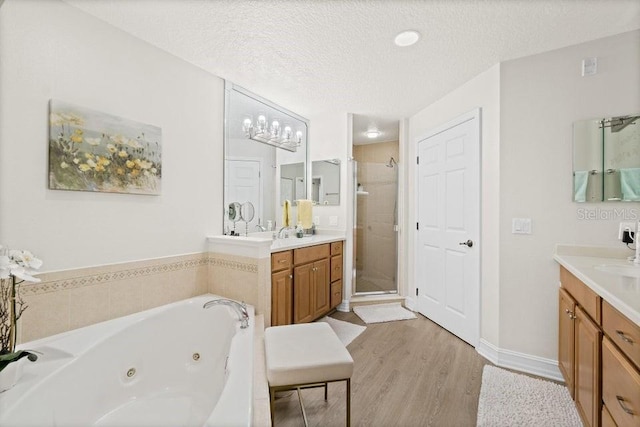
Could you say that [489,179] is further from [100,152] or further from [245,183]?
[100,152]

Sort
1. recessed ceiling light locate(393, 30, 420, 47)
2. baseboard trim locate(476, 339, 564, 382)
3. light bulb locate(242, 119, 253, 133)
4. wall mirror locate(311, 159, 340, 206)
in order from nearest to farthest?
recessed ceiling light locate(393, 30, 420, 47) → baseboard trim locate(476, 339, 564, 382) → light bulb locate(242, 119, 253, 133) → wall mirror locate(311, 159, 340, 206)

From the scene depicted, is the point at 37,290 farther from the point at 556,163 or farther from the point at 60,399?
the point at 556,163

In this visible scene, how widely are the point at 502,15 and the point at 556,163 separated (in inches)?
42.8

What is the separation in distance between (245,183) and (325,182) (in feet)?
3.70

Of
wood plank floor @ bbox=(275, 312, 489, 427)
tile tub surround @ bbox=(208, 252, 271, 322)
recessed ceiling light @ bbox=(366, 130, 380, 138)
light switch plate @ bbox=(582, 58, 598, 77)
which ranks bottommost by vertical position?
wood plank floor @ bbox=(275, 312, 489, 427)

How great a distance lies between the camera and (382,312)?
321 cm

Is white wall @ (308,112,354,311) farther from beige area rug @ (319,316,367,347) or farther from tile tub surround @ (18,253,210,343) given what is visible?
tile tub surround @ (18,253,210,343)

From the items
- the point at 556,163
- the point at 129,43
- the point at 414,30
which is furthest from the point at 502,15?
the point at 129,43

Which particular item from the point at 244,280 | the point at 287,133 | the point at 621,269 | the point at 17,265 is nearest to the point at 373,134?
the point at 287,133

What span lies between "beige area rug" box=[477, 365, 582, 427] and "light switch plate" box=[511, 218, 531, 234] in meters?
1.05

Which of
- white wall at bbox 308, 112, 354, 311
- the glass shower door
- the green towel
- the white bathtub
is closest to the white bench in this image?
the white bathtub

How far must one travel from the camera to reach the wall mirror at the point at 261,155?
2.61 metres

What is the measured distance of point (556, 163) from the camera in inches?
78.9

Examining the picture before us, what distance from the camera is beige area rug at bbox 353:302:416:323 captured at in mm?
3039
